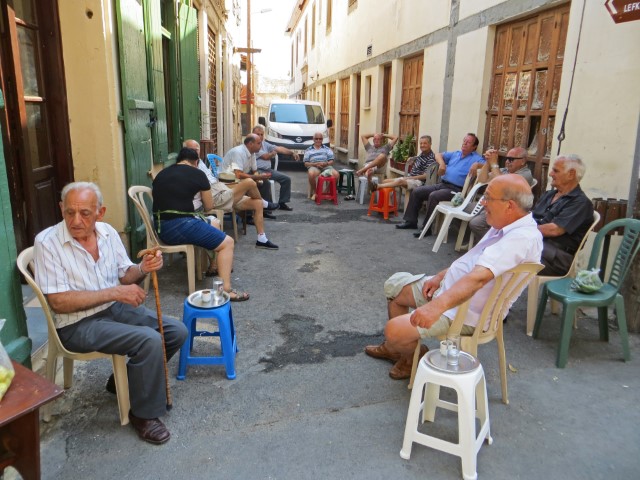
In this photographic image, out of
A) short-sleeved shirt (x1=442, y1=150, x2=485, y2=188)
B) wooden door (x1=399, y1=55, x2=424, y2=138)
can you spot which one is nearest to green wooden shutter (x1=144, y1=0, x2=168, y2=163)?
short-sleeved shirt (x1=442, y1=150, x2=485, y2=188)

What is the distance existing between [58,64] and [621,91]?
459cm

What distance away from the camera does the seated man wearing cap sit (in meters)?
2.35

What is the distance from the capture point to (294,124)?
13508 mm

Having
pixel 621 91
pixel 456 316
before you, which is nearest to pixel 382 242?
pixel 621 91

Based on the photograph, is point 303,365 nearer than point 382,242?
Yes

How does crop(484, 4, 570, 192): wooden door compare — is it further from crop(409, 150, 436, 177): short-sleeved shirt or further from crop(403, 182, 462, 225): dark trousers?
crop(409, 150, 436, 177): short-sleeved shirt

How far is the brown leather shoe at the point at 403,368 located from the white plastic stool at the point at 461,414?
2.14 feet

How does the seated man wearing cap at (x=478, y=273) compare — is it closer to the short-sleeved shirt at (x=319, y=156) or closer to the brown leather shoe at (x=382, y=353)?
the brown leather shoe at (x=382, y=353)

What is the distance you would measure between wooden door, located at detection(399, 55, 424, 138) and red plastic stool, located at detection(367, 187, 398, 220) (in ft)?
6.09

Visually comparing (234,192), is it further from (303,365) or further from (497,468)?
(497,468)

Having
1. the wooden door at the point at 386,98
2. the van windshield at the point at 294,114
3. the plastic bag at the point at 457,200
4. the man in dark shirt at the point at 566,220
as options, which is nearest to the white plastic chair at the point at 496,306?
the man in dark shirt at the point at 566,220

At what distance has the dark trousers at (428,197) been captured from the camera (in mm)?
6734

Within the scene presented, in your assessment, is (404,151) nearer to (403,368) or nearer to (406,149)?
(406,149)

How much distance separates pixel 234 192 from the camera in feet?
19.5
